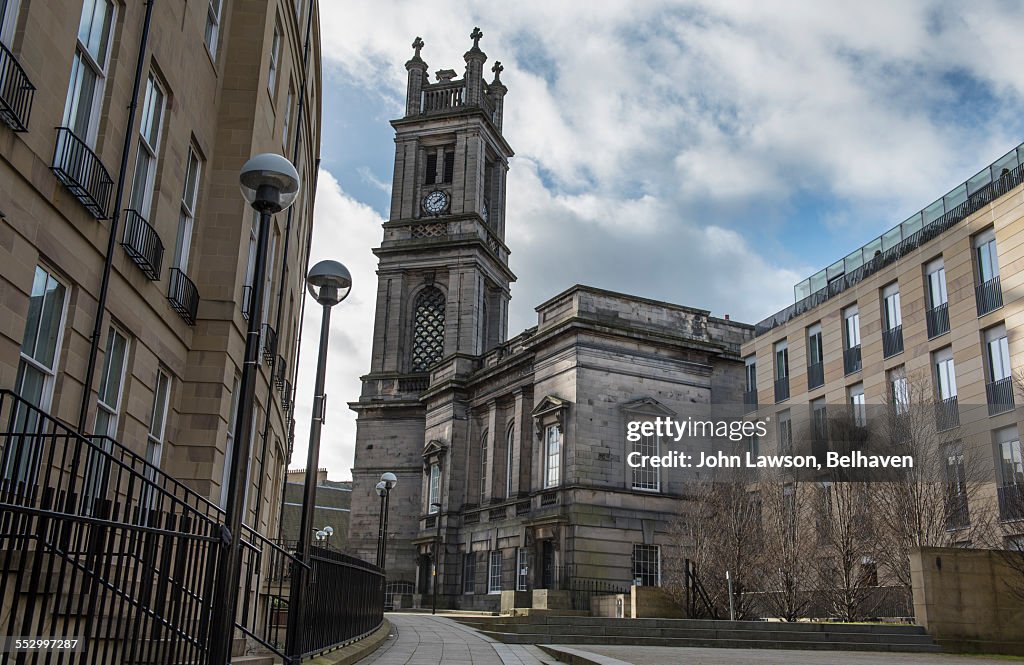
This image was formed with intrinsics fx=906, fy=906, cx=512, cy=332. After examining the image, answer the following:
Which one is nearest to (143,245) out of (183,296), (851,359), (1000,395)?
(183,296)

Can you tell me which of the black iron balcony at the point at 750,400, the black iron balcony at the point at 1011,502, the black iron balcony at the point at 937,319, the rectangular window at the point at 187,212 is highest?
the black iron balcony at the point at 937,319

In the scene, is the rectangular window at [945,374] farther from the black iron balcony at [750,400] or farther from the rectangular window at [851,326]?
the black iron balcony at [750,400]

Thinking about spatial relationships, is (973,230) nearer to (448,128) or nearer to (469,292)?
(469,292)

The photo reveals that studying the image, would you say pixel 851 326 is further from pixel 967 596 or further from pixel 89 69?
pixel 89 69

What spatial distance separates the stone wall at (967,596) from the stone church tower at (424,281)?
1218 inches

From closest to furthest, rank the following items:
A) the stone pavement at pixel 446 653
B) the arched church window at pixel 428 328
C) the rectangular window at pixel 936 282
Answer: the stone pavement at pixel 446 653, the rectangular window at pixel 936 282, the arched church window at pixel 428 328

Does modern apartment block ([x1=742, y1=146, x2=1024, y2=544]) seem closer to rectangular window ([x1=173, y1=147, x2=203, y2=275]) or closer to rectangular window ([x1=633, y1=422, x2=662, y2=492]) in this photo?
rectangular window ([x1=633, y1=422, x2=662, y2=492])

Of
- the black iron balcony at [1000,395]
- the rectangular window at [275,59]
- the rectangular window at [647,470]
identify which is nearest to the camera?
the rectangular window at [275,59]

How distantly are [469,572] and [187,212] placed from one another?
3383 cm

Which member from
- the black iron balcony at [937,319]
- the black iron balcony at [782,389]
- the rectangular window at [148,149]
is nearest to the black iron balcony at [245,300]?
the rectangular window at [148,149]

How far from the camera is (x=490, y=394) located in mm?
45906

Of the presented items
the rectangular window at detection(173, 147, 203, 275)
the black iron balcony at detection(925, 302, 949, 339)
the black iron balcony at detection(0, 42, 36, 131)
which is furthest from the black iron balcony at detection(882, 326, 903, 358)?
the black iron balcony at detection(0, 42, 36, 131)

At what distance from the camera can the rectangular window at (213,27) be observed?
14.5m

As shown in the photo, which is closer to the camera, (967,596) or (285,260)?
(967,596)
